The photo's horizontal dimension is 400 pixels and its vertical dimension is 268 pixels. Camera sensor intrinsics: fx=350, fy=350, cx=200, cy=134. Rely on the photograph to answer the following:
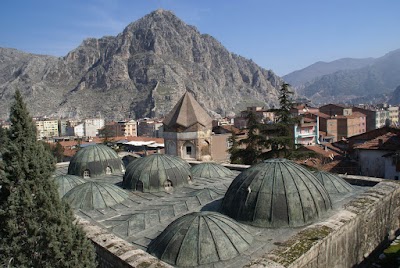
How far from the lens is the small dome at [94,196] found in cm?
1499

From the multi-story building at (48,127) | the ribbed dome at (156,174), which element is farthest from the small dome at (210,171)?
the multi-story building at (48,127)

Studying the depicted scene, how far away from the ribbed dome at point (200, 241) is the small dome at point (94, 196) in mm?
5182

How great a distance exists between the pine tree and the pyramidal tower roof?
1951 centimetres

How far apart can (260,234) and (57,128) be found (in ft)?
427

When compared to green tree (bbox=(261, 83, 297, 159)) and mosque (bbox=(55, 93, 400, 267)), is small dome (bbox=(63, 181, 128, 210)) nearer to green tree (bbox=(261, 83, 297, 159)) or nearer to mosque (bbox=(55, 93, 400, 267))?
mosque (bbox=(55, 93, 400, 267))

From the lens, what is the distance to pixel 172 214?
13297 millimetres

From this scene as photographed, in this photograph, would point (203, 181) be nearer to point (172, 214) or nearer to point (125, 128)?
point (172, 214)

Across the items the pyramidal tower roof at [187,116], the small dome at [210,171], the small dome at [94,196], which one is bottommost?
the small dome at [94,196]

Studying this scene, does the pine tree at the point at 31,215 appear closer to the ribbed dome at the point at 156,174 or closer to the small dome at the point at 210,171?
the ribbed dome at the point at 156,174

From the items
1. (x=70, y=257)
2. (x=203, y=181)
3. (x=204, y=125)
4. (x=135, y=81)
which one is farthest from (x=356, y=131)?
(x=135, y=81)

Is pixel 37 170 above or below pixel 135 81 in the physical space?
below

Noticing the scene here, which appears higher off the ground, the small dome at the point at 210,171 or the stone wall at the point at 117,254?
the small dome at the point at 210,171

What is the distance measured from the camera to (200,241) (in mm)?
9836

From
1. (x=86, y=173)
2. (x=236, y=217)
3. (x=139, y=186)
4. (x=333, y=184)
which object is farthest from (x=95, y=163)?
(x=333, y=184)
